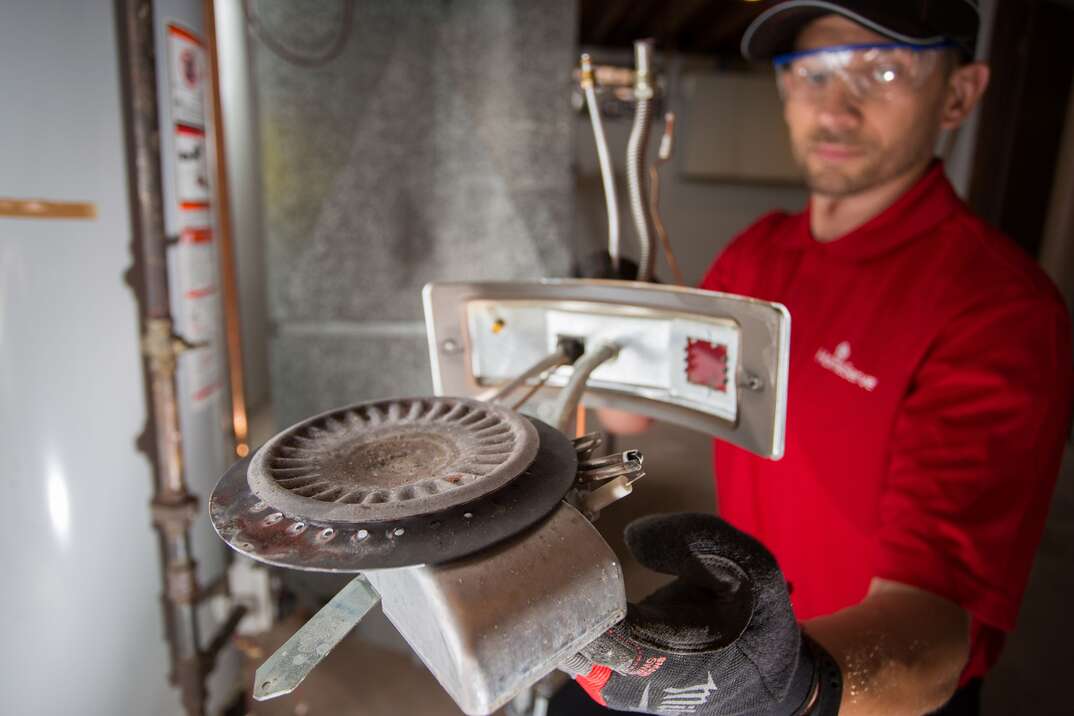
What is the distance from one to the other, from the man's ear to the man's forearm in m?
0.76

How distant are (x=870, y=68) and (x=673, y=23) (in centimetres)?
307

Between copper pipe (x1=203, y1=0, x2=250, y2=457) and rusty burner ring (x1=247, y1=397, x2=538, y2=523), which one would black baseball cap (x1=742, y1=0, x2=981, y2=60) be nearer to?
rusty burner ring (x1=247, y1=397, x2=538, y2=523)

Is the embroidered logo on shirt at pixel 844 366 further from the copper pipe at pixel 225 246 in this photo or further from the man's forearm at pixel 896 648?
the copper pipe at pixel 225 246

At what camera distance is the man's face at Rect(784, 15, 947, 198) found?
0.93 m

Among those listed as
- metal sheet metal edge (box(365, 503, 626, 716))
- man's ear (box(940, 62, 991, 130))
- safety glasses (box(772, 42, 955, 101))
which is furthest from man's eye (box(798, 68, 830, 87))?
metal sheet metal edge (box(365, 503, 626, 716))

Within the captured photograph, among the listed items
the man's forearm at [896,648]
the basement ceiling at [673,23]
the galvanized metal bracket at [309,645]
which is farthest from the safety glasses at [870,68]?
the basement ceiling at [673,23]

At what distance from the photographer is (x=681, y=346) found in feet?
2.29

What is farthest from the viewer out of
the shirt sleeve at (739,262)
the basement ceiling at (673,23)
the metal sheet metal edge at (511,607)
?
the basement ceiling at (673,23)

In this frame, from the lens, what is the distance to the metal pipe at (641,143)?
785 mm

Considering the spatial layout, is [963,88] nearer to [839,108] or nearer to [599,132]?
[839,108]

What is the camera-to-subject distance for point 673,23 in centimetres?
356

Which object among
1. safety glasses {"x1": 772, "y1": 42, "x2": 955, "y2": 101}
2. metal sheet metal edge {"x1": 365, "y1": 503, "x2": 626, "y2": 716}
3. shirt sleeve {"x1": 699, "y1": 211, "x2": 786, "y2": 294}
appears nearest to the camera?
metal sheet metal edge {"x1": 365, "y1": 503, "x2": 626, "y2": 716}

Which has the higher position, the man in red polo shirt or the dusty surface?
the man in red polo shirt

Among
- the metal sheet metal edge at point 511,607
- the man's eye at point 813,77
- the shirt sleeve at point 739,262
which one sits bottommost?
the metal sheet metal edge at point 511,607
